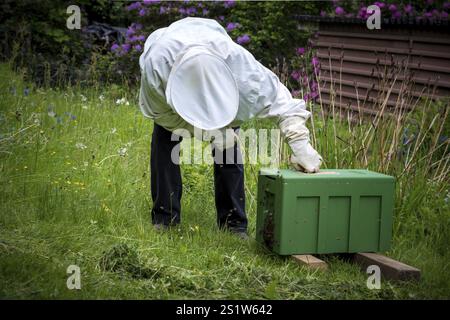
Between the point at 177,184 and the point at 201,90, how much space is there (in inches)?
37.6

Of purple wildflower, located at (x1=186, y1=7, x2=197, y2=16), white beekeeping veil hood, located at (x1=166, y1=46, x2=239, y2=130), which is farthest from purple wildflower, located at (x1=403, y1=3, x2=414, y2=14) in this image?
white beekeeping veil hood, located at (x1=166, y1=46, x2=239, y2=130)

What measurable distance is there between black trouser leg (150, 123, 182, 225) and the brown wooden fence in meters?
2.35

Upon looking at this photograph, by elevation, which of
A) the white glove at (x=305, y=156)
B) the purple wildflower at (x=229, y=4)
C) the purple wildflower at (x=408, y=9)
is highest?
the purple wildflower at (x=229, y=4)

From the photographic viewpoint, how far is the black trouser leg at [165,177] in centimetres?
374

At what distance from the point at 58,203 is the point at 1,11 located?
5447 mm

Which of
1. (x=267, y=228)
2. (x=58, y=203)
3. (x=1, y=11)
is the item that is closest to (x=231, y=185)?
(x=267, y=228)

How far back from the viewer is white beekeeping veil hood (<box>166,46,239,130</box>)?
303cm

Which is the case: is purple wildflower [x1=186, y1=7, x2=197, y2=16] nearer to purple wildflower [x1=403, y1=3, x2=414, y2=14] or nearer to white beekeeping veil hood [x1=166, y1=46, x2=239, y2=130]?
purple wildflower [x1=403, y1=3, x2=414, y2=14]

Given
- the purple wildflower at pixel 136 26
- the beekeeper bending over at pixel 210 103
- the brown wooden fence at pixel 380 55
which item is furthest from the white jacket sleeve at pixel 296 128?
the purple wildflower at pixel 136 26

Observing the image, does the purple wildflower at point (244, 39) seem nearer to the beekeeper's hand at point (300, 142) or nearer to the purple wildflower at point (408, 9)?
the purple wildflower at point (408, 9)

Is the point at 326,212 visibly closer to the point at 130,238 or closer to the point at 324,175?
the point at 324,175

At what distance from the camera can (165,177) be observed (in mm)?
3762

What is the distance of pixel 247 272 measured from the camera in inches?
122
